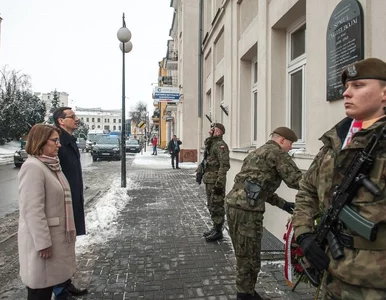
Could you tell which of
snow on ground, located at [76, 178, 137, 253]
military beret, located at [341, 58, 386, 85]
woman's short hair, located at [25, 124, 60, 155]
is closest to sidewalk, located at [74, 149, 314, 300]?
snow on ground, located at [76, 178, 137, 253]

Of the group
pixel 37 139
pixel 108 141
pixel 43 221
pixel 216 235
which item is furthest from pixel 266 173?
pixel 108 141

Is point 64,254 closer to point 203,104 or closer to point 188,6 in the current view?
point 203,104

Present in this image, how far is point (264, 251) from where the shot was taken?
488 centimetres

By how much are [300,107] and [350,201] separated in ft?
13.5

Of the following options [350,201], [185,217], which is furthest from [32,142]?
[185,217]

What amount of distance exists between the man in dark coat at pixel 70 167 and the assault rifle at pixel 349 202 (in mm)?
2697

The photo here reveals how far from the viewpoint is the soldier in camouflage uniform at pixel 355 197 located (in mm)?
1579

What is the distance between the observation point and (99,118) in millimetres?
138375

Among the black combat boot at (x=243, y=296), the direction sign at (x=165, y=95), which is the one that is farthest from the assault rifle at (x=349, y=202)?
the direction sign at (x=165, y=95)

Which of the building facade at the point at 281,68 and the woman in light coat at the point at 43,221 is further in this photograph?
the building facade at the point at 281,68

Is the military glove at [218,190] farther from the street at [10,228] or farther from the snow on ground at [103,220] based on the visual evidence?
the street at [10,228]

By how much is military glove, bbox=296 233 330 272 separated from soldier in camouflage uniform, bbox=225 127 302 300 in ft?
4.66

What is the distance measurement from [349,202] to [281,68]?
15.0 ft

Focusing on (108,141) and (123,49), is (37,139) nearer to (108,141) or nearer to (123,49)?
(123,49)
